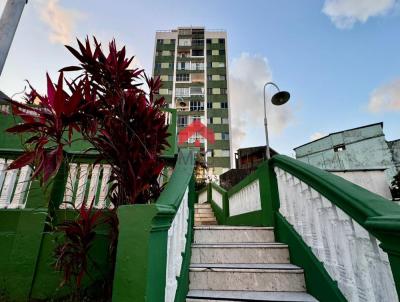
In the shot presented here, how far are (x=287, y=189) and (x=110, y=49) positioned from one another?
2.16 metres

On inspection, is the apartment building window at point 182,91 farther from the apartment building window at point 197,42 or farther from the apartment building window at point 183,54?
the apartment building window at point 197,42

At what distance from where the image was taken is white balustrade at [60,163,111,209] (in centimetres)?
228

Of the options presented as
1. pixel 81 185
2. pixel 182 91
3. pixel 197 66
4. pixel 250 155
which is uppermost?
pixel 197 66

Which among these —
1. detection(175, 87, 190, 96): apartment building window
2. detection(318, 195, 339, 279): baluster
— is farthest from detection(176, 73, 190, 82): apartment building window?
detection(318, 195, 339, 279): baluster

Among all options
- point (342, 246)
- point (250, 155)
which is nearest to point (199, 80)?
point (250, 155)

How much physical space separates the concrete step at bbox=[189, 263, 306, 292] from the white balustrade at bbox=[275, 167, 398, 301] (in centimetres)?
31

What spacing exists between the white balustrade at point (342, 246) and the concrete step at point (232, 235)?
46cm

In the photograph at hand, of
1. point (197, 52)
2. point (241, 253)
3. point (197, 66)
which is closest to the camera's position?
point (241, 253)

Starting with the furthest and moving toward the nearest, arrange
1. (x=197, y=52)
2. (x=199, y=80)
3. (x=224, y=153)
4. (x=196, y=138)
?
1. (x=197, y=52)
2. (x=199, y=80)
3. (x=224, y=153)
4. (x=196, y=138)

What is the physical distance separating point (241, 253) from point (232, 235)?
359 millimetres

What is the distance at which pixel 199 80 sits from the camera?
2725 centimetres

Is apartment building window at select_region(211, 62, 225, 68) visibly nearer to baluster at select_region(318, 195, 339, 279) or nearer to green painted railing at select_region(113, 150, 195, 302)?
baluster at select_region(318, 195, 339, 279)

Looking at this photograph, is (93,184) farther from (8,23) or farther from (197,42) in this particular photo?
(197,42)

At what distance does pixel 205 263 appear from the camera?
1.86 meters
